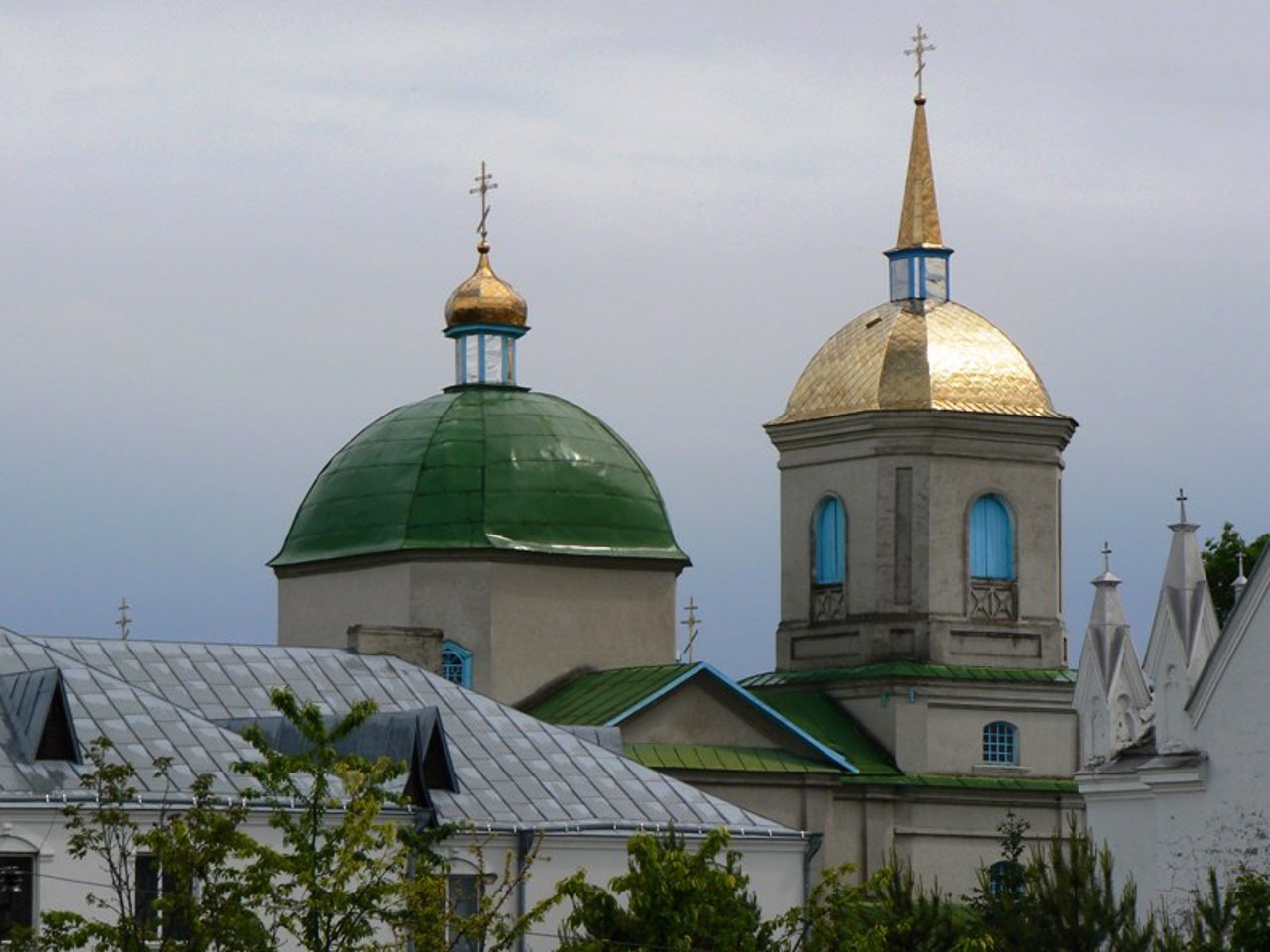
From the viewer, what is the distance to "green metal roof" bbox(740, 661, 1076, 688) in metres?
63.1

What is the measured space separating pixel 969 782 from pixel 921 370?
692 cm

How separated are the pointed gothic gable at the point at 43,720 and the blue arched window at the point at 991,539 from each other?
1005 inches

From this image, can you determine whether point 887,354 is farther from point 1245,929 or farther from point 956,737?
point 1245,929

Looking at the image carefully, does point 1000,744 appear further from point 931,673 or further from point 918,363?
point 918,363

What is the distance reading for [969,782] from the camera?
6291 cm

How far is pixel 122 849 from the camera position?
1389 inches

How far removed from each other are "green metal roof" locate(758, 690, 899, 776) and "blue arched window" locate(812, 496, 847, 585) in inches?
81.7

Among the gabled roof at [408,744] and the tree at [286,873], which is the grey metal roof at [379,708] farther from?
the tree at [286,873]

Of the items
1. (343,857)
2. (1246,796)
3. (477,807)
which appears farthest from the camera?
(1246,796)

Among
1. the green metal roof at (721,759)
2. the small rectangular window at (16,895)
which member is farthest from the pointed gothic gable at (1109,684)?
the small rectangular window at (16,895)

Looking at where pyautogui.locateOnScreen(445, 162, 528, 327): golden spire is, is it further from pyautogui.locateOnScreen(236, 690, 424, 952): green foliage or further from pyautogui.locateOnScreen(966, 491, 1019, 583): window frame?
pyautogui.locateOnScreen(236, 690, 424, 952): green foliage

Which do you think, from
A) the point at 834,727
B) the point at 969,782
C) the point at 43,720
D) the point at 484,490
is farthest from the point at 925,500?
the point at 43,720

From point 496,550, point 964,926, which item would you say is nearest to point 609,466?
point 496,550

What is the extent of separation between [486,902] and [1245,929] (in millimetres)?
9753
